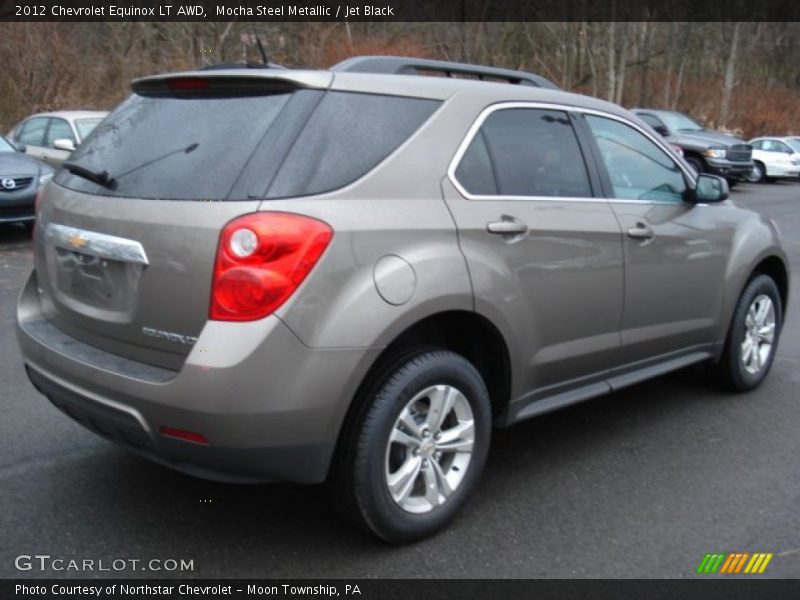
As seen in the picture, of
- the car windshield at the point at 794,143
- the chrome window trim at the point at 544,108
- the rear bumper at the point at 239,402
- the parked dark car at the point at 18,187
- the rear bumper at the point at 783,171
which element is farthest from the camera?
the car windshield at the point at 794,143

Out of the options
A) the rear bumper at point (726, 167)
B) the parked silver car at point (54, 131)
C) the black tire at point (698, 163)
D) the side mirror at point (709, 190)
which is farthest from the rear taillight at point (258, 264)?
the black tire at point (698, 163)

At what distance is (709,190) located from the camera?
462 centimetres

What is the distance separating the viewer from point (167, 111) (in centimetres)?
331

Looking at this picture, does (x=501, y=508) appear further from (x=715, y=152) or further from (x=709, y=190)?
(x=715, y=152)

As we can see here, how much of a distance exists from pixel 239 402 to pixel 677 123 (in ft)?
69.4

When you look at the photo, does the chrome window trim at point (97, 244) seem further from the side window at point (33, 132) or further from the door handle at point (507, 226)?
the side window at point (33, 132)

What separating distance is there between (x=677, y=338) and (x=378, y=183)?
220cm

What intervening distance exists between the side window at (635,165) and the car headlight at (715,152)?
54.6 ft

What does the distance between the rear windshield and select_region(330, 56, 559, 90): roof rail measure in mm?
360

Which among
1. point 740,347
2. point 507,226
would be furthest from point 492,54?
point 507,226

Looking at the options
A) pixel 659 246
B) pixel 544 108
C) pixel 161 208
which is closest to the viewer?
pixel 161 208

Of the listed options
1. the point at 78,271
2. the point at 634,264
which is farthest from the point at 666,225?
the point at 78,271

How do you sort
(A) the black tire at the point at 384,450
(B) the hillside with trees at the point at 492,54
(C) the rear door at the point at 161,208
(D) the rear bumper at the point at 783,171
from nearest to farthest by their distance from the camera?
(C) the rear door at the point at 161,208 < (A) the black tire at the point at 384,450 < (B) the hillside with trees at the point at 492,54 < (D) the rear bumper at the point at 783,171
